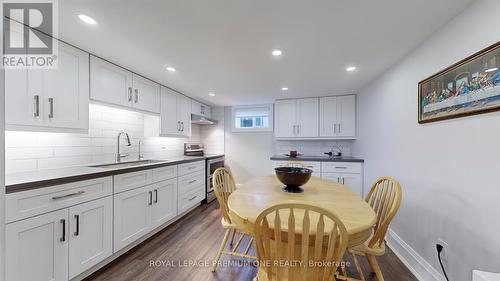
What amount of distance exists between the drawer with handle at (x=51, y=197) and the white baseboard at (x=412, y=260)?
2975 mm

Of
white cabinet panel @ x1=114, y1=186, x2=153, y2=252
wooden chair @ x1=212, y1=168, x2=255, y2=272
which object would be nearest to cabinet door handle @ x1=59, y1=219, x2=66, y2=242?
white cabinet panel @ x1=114, y1=186, x2=153, y2=252

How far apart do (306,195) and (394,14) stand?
1541mm

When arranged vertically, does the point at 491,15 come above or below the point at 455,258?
above

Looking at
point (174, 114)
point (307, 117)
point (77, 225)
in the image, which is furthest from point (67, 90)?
point (307, 117)

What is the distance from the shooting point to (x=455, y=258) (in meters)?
1.36

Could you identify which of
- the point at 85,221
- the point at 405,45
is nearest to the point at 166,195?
the point at 85,221

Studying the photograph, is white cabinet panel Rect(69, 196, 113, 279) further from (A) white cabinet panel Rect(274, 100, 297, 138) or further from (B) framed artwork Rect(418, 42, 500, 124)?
(A) white cabinet panel Rect(274, 100, 297, 138)

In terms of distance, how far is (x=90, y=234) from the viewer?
1.64 meters

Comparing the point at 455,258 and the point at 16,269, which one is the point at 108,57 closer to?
the point at 16,269

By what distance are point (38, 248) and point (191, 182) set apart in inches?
76.4

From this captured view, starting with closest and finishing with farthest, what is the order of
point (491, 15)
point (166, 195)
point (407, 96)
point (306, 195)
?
point (491, 15)
point (306, 195)
point (407, 96)
point (166, 195)

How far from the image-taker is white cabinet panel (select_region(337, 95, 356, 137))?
3.66 metres

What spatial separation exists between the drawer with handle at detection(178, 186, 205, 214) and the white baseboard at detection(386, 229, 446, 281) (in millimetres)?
2853

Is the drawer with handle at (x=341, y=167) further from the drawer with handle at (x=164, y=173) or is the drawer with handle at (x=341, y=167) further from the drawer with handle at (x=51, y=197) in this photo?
the drawer with handle at (x=51, y=197)
